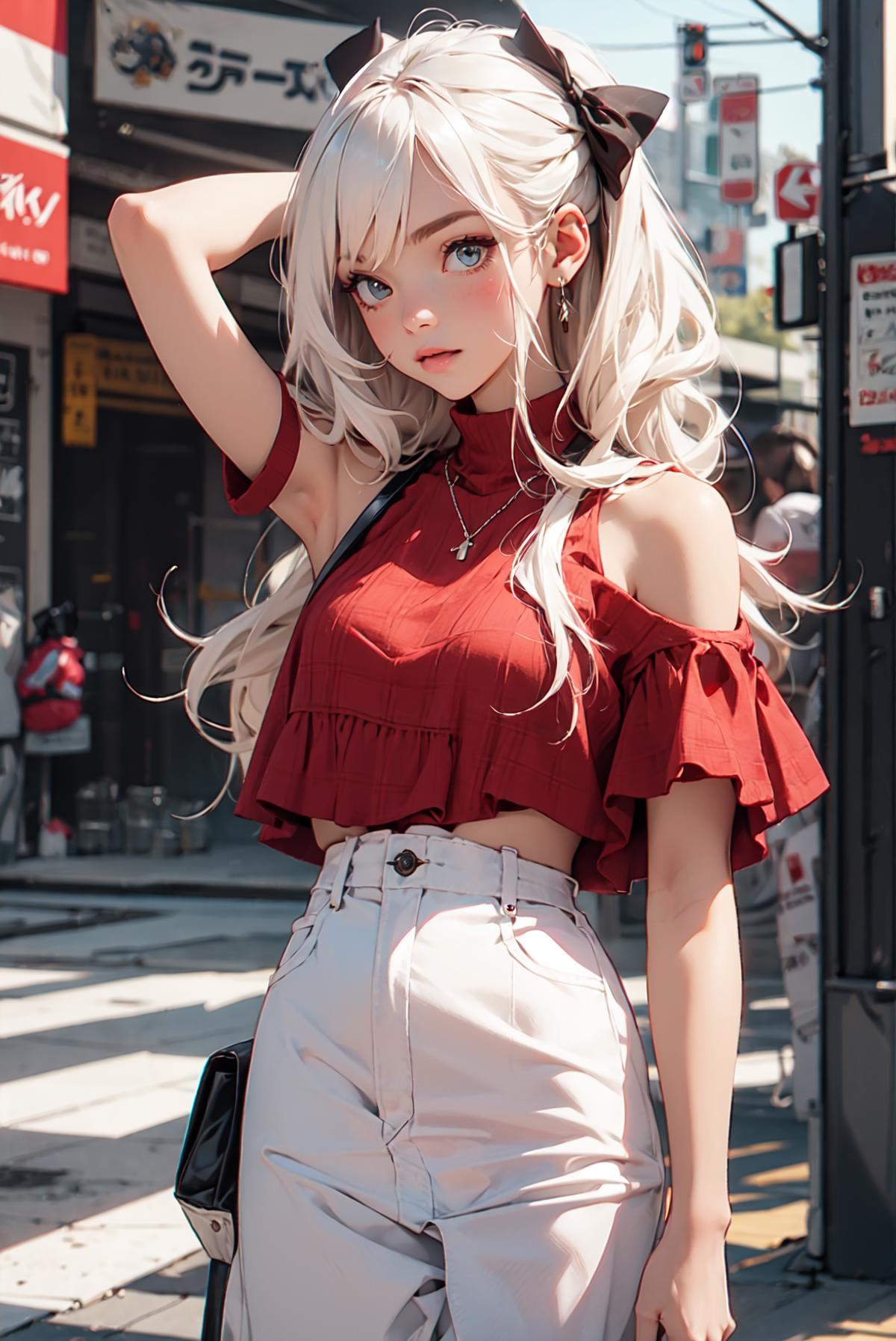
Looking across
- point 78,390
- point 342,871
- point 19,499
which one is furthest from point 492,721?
point 78,390

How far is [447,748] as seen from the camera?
1.78 meters

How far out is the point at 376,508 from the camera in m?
2.04

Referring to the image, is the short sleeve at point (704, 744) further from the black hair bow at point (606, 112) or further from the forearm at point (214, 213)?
the forearm at point (214, 213)

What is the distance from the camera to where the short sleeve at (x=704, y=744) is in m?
1.73

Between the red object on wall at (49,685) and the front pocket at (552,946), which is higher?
the red object on wall at (49,685)

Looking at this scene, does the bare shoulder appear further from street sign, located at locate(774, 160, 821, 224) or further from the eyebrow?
street sign, located at locate(774, 160, 821, 224)

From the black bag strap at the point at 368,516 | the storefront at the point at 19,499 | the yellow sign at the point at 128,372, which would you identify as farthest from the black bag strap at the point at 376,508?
the yellow sign at the point at 128,372

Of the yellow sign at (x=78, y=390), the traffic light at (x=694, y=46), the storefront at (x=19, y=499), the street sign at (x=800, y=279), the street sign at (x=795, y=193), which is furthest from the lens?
the traffic light at (x=694, y=46)

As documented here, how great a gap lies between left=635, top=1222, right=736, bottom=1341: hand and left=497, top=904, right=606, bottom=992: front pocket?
0.27 m

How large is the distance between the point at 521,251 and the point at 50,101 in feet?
26.8

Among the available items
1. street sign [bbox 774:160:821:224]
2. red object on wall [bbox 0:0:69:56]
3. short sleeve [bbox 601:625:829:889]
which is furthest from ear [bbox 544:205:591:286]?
street sign [bbox 774:160:821:224]

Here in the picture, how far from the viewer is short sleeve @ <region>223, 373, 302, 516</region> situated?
2027 millimetres

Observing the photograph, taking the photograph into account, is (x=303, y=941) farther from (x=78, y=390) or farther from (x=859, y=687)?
(x=78, y=390)

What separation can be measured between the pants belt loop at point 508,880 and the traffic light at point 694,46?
14.6 m
